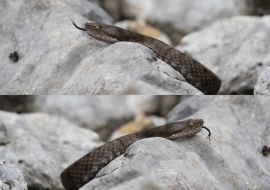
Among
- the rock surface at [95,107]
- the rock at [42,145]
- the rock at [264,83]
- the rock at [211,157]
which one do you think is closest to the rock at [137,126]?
the rock surface at [95,107]

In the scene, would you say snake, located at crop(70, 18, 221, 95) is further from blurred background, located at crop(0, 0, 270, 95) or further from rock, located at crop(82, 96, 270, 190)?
rock, located at crop(82, 96, 270, 190)

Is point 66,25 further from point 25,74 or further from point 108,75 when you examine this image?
point 108,75

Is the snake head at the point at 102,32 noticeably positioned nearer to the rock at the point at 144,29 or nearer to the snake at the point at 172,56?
the snake at the point at 172,56

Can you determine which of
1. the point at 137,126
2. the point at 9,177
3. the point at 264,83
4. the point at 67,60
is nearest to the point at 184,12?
the point at 137,126

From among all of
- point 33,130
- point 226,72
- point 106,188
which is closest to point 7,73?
point 33,130

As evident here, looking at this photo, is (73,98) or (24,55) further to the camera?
(73,98)
